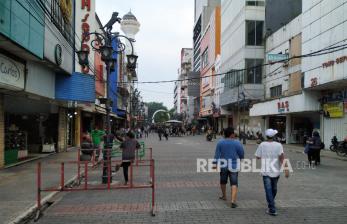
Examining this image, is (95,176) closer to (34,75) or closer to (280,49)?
(34,75)

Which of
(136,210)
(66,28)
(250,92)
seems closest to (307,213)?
(136,210)

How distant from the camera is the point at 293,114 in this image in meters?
41.6

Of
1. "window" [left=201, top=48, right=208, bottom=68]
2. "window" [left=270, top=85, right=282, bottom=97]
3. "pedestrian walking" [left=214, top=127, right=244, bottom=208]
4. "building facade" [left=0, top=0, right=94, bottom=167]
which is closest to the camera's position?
"pedestrian walking" [left=214, top=127, right=244, bottom=208]

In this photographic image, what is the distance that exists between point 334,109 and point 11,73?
75.0ft

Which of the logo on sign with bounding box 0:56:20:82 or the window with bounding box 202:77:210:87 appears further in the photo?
the window with bounding box 202:77:210:87

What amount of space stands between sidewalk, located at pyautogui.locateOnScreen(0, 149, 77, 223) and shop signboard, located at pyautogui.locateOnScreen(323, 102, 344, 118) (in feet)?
62.6

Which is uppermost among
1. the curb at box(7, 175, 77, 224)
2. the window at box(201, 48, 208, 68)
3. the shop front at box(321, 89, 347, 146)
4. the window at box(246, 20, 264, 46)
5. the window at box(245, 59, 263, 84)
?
the window at box(201, 48, 208, 68)

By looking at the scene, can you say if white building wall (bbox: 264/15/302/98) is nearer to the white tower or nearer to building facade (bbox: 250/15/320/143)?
building facade (bbox: 250/15/320/143)

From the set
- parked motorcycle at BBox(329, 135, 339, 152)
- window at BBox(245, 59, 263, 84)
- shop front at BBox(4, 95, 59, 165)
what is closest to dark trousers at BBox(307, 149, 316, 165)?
parked motorcycle at BBox(329, 135, 339, 152)

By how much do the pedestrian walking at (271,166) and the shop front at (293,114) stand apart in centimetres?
2607

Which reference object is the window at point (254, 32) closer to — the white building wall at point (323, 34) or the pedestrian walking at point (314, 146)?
the white building wall at point (323, 34)

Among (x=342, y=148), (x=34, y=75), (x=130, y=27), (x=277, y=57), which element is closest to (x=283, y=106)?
(x=277, y=57)

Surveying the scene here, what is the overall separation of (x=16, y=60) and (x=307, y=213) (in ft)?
36.2

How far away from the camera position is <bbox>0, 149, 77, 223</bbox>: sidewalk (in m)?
9.56
